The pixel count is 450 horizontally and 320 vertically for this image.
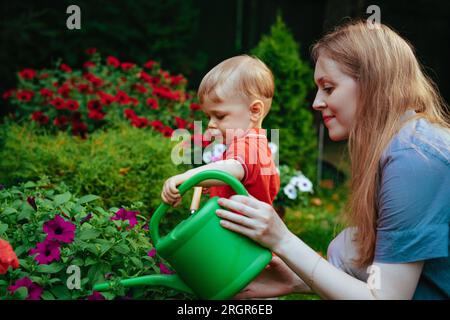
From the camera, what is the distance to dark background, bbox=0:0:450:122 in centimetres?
588

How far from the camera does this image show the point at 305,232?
4.25 m

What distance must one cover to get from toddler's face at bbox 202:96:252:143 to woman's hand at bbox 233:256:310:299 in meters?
0.57

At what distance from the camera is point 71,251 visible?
5.86ft

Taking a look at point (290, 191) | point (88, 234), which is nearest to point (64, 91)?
point (290, 191)

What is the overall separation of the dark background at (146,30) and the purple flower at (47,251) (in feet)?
12.9

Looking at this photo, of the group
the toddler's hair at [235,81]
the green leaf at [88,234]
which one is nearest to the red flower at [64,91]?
the toddler's hair at [235,81]

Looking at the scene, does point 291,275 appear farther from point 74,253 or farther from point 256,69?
point 256,69

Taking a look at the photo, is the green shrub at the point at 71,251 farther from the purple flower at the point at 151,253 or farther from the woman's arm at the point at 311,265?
the woman's arm at the point at 311,265

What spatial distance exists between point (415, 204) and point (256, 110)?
3.07 feet

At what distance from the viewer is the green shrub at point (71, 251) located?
1.71 meters

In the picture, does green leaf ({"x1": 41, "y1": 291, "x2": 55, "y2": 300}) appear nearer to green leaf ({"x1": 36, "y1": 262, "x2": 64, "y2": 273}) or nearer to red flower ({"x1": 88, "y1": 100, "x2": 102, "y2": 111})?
green leaf ({"x1": 36, "y1": 262, "x2": 64, "y2": 273})

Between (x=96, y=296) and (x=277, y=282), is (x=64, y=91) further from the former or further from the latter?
(x=96, y=296)

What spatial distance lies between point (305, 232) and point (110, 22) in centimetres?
336
